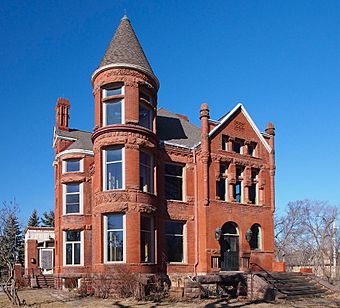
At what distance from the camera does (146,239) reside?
24328 millimetres

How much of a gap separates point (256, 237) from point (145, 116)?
1145 centimetres

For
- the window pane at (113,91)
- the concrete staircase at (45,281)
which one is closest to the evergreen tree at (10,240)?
the concrete staircase at (45,281)

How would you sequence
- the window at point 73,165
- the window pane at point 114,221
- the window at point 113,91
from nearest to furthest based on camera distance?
the window pane at point 114,221 < the window at point 113,91 < the window at point 73,165

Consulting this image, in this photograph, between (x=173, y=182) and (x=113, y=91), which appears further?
(x=173, y=182)

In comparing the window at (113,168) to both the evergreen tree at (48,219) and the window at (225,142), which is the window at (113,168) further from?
the evergreen tree at (48,219)

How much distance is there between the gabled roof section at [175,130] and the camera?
2883 centimetres

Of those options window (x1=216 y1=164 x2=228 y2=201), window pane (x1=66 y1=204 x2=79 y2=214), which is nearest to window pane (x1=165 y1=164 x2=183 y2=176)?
window (x1=216 y1=164 x2=228 y2=201)

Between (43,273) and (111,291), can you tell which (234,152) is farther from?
(43,273)

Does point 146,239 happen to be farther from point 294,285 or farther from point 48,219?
point 48,219

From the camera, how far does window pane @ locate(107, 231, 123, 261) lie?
76.1ft

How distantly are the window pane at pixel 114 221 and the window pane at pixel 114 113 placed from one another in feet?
17.0

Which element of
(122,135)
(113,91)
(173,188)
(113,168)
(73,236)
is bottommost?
(73,236)

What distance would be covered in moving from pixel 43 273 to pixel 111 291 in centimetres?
1828

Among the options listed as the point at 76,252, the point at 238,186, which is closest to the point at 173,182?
the point at 238,186
